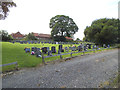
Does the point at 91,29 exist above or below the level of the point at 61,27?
below

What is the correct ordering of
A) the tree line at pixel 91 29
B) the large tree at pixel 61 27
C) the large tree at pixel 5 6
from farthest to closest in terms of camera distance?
the large tree at pixel 61 27
the tree line at pixel 91 29
the large tree at pixel 5 6

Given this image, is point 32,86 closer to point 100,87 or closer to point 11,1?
point 100,87

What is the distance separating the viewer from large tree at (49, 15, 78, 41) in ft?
154

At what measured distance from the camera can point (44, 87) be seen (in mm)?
3816

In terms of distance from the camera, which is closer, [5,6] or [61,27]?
[5,6]

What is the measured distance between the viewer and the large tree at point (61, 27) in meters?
47.0

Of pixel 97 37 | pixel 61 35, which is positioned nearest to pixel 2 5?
pixel 97 37

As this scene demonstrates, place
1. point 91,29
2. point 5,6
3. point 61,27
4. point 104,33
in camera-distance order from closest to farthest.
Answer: point 5,6 < point 104,33 < point 91,29 < point 61,27

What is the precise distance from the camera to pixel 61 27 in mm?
47094

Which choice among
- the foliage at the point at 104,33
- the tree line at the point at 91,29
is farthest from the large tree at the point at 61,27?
the foliage at the point at 104,33

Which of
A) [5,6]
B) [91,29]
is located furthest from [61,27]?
[5,6]

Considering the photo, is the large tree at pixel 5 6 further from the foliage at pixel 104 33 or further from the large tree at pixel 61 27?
the large tree at pixel 61 27

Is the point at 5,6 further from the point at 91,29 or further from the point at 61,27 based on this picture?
the point at 61,27

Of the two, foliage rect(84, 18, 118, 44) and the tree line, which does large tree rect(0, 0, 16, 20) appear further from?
foliage rect(84, 18, 118, 44)
